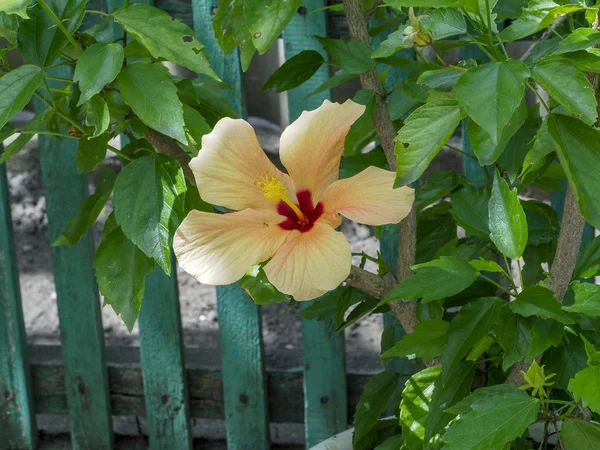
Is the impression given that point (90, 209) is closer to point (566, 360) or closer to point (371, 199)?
point (371, 199)

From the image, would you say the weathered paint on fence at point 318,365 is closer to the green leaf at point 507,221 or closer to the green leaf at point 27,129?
the green leaf at point 27,129

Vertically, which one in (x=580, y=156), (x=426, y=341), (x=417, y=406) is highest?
(x=580, y=156)

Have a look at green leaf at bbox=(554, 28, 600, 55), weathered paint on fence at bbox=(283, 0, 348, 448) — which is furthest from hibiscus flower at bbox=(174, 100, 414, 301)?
weathered paint on fence at bbox=(283, 0, 348, 448)

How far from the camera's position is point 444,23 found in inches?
37.4

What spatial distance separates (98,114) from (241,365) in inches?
50.6

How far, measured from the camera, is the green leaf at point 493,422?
36.4 inches

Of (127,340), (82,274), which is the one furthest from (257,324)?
(127,340)

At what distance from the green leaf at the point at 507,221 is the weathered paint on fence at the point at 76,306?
4.44 ft

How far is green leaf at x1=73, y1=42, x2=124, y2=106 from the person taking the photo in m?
0.99

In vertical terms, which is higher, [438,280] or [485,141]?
[485,141]

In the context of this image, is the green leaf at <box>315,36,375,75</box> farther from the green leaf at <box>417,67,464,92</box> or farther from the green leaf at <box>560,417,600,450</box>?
the green leaf at <box>560,417,600,450</box>

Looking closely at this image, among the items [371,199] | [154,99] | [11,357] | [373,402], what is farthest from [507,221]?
[11,357]

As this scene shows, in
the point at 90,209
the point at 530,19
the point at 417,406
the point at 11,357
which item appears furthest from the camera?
the point at 11,357

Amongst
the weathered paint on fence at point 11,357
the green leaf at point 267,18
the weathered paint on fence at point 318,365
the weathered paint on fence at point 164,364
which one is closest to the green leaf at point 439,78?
the green leaf at point 267,18
